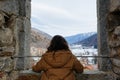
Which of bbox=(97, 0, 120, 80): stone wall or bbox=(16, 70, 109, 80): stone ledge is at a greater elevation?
bbox=(97, 0, 120, 80): stone wall

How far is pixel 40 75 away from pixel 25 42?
1.45ft

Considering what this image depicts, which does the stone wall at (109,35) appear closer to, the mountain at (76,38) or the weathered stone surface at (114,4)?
the weathered stone surface at (114,4)

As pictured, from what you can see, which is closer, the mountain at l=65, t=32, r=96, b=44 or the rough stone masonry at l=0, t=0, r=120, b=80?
the rough stone masonry at l=0, t=0, r=120, b=80

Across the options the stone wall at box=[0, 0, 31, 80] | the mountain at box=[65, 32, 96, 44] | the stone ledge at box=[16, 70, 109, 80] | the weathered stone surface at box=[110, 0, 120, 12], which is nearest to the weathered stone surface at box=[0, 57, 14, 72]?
the stone wall at box=[0, 0, 31, 80]

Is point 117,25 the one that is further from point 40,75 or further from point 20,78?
point 20,78

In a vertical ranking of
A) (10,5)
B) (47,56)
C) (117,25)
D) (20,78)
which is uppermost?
(10,5)

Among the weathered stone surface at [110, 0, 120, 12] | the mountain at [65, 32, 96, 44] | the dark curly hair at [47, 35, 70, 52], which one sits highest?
the weathered stone surface at [110, 0, 120, 12]

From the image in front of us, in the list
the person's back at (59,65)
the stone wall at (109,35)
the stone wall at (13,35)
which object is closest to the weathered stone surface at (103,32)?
the stone wall at (109,35)

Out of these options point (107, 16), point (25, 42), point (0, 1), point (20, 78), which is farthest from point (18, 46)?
point (107, 16)

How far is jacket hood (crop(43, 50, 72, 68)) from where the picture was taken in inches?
110

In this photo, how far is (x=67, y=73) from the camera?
280cm

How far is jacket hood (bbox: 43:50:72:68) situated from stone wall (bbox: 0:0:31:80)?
432mm

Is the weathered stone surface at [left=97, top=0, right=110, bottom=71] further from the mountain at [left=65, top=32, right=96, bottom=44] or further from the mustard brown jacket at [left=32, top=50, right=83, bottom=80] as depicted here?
the mountain at [left=65, top=32, right=96, bottom=44]

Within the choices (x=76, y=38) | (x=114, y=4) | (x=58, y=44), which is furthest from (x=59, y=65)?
(x=76, y=38)
